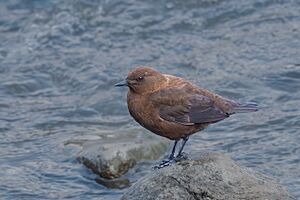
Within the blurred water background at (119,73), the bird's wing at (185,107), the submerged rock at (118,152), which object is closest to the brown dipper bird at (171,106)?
the bird's wing at (185,107)

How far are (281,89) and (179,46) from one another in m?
1.64

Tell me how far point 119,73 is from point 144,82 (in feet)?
12.1

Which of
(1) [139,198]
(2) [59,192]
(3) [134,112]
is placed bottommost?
(2) [59,192]

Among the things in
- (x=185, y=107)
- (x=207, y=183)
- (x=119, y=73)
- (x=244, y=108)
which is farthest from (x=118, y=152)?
(x=119, y=73)

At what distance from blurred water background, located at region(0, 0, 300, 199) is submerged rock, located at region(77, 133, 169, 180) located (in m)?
0.15

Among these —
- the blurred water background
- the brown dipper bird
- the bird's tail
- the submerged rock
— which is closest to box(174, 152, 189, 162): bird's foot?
the brown dipper bird

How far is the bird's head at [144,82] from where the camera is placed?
608 centimetres

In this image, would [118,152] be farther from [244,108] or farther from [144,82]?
[244,108]

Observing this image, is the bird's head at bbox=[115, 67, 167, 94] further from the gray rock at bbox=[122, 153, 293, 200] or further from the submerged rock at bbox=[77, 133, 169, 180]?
the submerged rock at bbox=[77, 133, 169, 180]

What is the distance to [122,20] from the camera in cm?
1091

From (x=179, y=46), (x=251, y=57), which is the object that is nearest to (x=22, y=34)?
(x=179, y=46)

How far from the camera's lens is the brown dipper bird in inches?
235

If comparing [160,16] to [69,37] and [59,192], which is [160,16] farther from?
[59,192]

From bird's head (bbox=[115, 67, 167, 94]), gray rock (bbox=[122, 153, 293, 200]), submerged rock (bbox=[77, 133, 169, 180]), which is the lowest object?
submerged rock (bbox=[77, 133, 169, 180])
